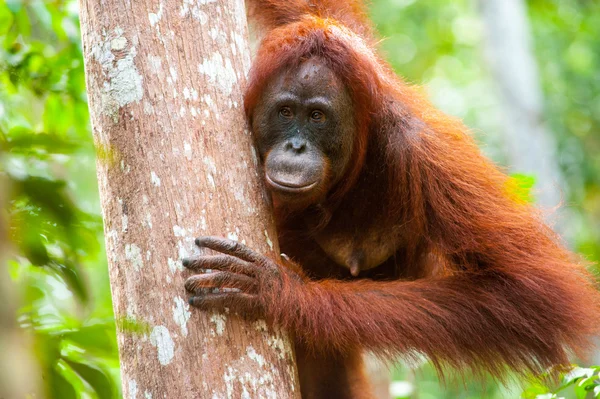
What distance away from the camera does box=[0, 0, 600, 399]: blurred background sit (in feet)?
3.65

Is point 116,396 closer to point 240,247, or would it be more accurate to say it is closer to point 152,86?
point 240,247

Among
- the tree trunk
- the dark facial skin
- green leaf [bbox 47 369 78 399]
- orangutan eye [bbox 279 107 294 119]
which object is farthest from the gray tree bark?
green leaf [bbox 47 369 78 399]

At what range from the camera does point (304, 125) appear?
304 cm

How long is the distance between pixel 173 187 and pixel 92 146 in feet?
3.91

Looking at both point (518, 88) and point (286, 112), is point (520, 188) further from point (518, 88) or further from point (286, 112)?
point (518, 88)

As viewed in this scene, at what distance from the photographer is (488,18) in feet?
43.4

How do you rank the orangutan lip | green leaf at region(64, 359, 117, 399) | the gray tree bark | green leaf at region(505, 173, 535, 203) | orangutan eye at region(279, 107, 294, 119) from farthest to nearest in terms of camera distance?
the gray tree bark
green leaf at region(505, 173, 535, 203)
orangutan eye at region(279, 107, 294, 119)
the orangutan lip
green leaf at region(64, 359, 117, 399)

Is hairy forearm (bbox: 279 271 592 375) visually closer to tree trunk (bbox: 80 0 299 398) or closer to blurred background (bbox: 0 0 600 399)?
blurred background (bbox: 0 0 600 399)

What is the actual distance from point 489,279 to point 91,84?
194 centimetres

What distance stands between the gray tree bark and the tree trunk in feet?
32.8

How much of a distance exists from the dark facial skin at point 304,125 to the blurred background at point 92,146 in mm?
746

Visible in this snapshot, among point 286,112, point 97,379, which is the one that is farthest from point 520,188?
point 97,379

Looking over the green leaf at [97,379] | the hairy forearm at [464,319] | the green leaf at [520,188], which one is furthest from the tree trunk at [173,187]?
the green leaf at [520,188]

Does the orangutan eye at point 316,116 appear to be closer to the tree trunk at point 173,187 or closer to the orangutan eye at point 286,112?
the orangutan eye at point 286,112
